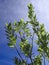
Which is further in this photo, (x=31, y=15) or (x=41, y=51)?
(x=31, y=15)

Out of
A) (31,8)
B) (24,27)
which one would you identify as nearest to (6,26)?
(24,27)

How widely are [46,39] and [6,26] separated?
14.9 ft

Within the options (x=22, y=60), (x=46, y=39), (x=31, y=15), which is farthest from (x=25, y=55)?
(x=31, y=15)

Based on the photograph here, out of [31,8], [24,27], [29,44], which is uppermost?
[31,8]

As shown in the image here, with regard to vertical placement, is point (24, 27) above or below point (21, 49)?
above

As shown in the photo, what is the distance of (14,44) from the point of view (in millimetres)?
27219

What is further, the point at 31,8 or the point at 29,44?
the point at 31,8

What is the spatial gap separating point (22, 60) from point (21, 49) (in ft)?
4.56

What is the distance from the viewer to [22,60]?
85.4 feet

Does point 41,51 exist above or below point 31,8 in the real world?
below

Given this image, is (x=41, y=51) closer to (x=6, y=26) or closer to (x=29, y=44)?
(x=29, y=44)

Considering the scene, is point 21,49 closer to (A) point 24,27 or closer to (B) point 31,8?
(A) point 24,27

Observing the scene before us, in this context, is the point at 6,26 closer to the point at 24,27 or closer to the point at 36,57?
the point at 24,27

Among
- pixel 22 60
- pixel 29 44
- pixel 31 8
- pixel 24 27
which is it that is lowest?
pixel 22 60
